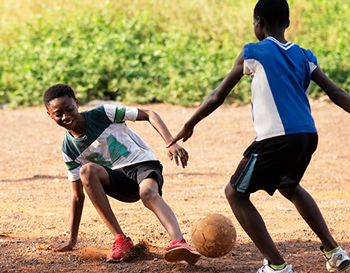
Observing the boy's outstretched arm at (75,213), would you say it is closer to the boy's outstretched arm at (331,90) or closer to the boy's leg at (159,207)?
the boy's leg at (159,207)

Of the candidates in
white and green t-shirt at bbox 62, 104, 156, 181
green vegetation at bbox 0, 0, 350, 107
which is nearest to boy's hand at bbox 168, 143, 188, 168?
white and green t-shirt at bbox 62, 104, 156, 181

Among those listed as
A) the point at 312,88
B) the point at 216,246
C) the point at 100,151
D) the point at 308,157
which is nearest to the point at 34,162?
the point at 100,151

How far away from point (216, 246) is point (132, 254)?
2.29ft

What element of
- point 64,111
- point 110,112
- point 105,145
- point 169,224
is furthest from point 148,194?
point 64,111

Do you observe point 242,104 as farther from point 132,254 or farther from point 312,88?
point 132,254

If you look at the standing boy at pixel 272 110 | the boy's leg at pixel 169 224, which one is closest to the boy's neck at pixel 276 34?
the standing boy at pixel 272 110

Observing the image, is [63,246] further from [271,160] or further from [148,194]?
[271,160]

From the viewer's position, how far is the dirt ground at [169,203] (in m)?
3.37

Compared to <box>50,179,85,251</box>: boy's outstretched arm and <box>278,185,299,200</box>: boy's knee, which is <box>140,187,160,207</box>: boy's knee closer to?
<box>50,179,85,251</box>: boy's outstretched arm

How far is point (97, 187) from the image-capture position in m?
3.26

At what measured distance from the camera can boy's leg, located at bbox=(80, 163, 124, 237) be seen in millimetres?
3238

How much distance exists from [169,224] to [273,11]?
154 centimetres

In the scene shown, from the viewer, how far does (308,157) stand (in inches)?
109

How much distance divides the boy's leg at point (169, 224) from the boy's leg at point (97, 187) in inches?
12.3
